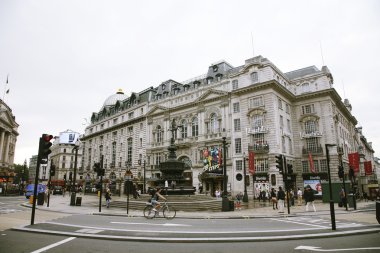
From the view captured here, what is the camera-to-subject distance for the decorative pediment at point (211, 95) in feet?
150

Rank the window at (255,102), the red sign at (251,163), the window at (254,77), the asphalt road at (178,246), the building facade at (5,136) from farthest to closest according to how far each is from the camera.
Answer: the building facade at (5,136), the window at (254,77), the window at (255,102), the red sign at (251,163), the asphalt road at (178,246)

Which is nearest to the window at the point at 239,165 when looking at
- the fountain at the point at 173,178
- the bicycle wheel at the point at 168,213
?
the fountain at the point at 173,178

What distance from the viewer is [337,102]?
46.8m

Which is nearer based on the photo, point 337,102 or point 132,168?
point 337,102

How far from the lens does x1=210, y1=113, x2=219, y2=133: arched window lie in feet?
150

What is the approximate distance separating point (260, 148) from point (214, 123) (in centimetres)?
983

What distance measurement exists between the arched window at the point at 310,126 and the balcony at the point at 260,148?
9.01m

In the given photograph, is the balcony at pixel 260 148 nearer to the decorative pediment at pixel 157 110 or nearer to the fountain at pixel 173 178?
the fountain at pixel 173 178

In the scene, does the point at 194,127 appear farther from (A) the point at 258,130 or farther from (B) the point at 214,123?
(A) the point at 258,130

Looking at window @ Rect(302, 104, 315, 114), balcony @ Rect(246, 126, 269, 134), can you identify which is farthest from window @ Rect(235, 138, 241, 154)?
window @ Rect(302, 104, 315, 114)

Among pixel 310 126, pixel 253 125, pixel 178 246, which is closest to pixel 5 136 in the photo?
pixel 253 125

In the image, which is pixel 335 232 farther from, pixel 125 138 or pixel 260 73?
pixel 125 138

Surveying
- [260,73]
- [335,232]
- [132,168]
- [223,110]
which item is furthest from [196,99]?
[335,232]

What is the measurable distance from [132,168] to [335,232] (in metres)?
51.8
